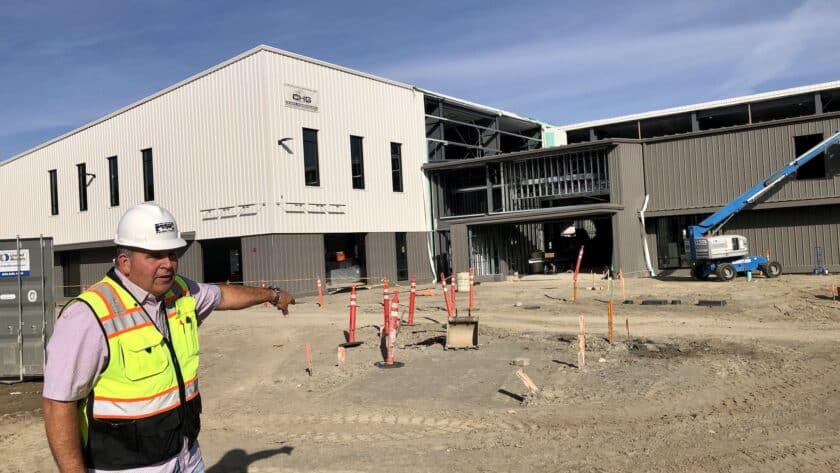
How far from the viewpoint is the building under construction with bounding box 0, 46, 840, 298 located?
2692 cm

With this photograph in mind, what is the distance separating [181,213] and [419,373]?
2238 centimetres

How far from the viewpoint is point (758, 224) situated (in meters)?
27.6

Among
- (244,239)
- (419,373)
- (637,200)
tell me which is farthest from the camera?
(637,200)

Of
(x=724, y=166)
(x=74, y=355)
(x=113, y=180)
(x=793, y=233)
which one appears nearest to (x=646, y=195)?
(x=724, y=166)

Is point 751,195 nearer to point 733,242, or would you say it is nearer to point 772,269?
point 733,242

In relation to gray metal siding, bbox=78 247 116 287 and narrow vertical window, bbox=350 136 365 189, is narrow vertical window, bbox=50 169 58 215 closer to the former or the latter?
→ gray metal siding, bbox=78 247 116 287

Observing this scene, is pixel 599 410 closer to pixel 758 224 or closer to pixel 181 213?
pixel 758 224

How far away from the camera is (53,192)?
129 feet

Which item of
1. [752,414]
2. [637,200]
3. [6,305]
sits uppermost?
[637,200]

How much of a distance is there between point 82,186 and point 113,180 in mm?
→ 3652

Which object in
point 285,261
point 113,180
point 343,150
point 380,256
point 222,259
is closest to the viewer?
point 285,261

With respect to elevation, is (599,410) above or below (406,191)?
below

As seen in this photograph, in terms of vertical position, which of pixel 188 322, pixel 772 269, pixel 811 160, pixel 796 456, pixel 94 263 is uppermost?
pixel 811 160

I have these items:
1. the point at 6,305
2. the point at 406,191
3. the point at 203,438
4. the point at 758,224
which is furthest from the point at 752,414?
the point at 406,191
